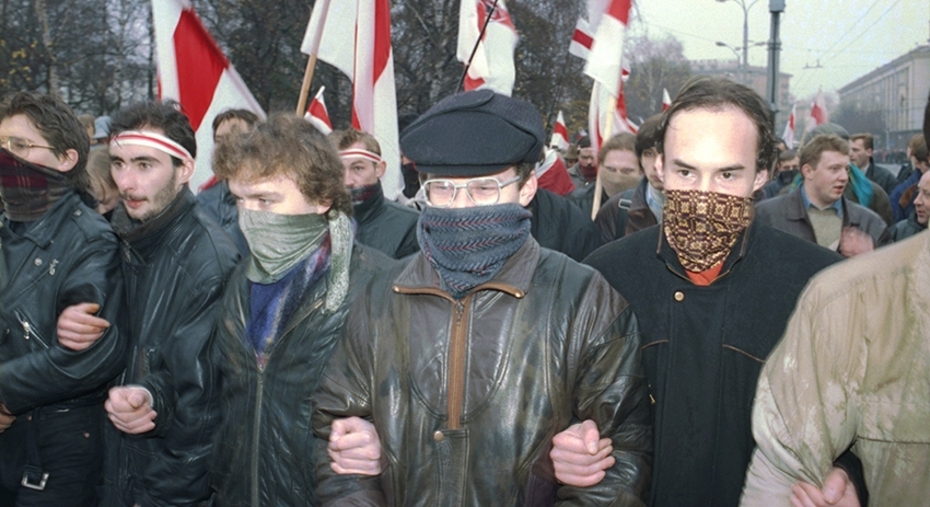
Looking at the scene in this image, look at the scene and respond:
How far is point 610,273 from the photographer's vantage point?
2820mm

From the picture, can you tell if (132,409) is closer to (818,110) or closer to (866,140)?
(866,140)

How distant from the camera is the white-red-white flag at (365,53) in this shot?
20.1 ft

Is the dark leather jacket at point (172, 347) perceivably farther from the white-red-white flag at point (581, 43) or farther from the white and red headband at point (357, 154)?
the white-red-white flag at point (581, 43)

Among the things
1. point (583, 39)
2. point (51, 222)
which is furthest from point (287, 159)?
point (583, 39)

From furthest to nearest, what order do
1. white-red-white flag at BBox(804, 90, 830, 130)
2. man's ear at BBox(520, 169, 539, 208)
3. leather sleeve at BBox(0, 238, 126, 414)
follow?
1. white-red-white flag at BBox(804, 90, 830, 130)
2. leather sleeve at BBox(0, 238, 126, 414)
3. man's ear at BBox(520, 169, 539, 208)

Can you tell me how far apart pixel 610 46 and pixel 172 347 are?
4.38 metres

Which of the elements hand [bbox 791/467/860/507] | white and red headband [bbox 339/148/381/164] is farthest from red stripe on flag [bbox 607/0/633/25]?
hand [bbox 791/467/860/507]

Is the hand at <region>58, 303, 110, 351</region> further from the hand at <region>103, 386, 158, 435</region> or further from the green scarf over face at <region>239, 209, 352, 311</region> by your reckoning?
the green scarf over face at <region>239, 209, 352, 311</region>

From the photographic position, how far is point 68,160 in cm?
382

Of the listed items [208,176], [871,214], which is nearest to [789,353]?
[871,214]

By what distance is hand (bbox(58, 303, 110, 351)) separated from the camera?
3.30 metres

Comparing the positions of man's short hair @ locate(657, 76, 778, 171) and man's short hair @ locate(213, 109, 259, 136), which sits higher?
man's short hair @ locate(213, 109, 259, 136)

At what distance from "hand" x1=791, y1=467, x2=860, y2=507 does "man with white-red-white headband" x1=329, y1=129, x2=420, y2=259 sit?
349cm

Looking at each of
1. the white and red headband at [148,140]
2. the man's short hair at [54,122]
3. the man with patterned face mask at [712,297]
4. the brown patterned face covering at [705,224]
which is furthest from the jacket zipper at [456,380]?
the man's short hair at [54,122]
